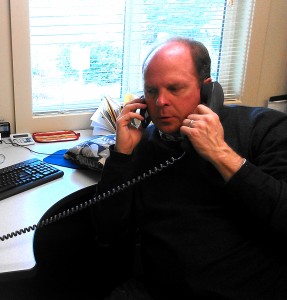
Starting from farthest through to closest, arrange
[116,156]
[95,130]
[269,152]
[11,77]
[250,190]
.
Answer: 1. [95,130]
2. [11,77]
3. [116,156]
4. [269,152]
5. [250,190]

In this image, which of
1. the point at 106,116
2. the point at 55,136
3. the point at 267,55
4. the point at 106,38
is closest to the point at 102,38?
the point at 106,38

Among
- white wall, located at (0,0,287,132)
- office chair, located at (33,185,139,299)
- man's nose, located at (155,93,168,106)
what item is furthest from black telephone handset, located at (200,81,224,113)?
white wall, located at (0,0,287,132)

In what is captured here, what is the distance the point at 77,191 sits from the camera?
153 centimetres

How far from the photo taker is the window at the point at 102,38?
2.04 meters

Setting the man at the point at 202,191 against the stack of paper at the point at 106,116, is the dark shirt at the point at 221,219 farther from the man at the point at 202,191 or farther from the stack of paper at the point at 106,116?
the stack of paper at the point at 106,116

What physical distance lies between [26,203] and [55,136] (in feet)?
2.37

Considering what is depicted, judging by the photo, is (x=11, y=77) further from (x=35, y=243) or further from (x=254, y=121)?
(x=254, y=121)

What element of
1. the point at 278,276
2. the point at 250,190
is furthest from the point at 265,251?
the point at 250,190

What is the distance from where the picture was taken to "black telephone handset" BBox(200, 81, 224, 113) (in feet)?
4.23

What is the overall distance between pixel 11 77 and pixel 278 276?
144 cm

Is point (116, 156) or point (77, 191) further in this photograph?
point (77, 191)

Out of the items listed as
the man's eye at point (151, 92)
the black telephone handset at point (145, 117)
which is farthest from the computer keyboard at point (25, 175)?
the man's eye at point (151, 92)

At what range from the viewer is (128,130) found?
1.43 meters

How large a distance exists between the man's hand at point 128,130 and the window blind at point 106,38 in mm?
814
